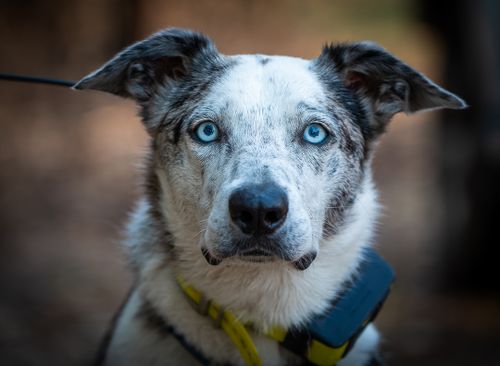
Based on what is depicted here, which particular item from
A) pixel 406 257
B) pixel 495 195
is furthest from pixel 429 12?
pixel 406 257

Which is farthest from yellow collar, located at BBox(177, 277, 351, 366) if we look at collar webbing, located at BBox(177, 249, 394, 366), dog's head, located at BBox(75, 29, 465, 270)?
dog's head, located at BBox(75, 29, 465, 270)

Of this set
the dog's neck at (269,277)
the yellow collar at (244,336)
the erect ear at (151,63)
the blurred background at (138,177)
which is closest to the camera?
the yellow collar at (244,336)

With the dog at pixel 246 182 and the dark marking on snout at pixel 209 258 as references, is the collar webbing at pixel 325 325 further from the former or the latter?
the dark marking on snout at pixel 209 258

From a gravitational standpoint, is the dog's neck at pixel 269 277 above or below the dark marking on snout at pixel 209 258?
below

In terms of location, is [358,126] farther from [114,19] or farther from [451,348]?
[114,19]

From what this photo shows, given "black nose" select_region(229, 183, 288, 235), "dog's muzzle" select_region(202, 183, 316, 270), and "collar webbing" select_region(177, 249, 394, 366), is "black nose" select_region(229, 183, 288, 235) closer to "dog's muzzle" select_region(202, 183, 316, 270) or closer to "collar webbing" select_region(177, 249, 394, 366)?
"dog's muzzle" select_region(202, 183, 316, 270)

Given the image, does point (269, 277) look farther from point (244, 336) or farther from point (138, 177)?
point (138, 177)

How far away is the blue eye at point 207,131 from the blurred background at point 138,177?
64 centimetres

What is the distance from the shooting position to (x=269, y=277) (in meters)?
3.23

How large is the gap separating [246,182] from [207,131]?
1.64ft

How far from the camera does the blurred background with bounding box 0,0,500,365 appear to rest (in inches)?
257

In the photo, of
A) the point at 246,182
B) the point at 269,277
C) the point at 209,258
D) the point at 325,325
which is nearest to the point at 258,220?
the point at 246,182

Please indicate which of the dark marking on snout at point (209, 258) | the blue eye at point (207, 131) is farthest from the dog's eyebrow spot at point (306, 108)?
the dark marking on snout at point (209, 258)

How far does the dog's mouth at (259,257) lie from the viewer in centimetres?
282
